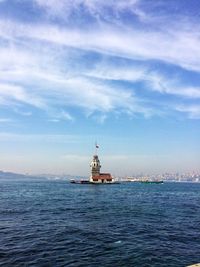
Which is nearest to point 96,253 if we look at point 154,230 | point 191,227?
point 154,230

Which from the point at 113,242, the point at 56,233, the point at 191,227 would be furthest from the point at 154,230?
the point at 56,233

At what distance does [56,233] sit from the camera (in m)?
48.4

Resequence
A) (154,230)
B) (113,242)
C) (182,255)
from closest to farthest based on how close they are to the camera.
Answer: (182,255) < (113,242) < (154,230)

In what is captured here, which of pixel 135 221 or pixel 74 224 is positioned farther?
pixel 135 221

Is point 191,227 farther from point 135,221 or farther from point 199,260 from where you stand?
point 199,260

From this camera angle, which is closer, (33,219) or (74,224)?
(74,224)

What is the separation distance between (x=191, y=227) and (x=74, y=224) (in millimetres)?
18428

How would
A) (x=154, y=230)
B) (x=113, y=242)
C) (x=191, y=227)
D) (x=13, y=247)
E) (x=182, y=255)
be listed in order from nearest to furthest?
(x=182, y=255), (x=13, y=247), (x=113, y=242), (x=154, y=230), (x=191, y=227)

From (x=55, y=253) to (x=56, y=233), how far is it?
10986mm

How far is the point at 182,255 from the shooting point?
3738cm

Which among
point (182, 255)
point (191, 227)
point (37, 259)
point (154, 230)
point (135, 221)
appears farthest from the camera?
point (135, 221)

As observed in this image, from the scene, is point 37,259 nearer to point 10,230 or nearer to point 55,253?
point 55,253

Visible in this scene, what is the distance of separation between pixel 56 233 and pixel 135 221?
16.8 m

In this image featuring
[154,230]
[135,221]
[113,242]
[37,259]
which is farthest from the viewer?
[135,221]
